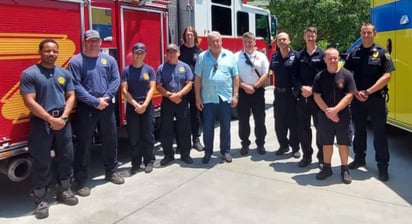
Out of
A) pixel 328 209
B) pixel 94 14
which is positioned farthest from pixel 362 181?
pixel 94 14

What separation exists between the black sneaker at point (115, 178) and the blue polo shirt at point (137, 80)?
0.99m

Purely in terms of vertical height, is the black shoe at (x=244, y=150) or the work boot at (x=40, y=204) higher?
the black shoe at (x=244, y=150)

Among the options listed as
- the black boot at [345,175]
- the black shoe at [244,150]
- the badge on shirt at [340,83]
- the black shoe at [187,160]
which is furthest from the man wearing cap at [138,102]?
the black boot at [345,175]

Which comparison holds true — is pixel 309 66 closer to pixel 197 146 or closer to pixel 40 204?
pixel 197 146

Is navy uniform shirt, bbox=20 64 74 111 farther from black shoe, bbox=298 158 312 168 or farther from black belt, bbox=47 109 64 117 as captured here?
black shoe, bbox=298 158 312 168

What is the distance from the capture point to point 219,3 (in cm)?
883

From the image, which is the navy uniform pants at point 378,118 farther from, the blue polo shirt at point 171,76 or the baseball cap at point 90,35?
the baseball cap at point 90,35

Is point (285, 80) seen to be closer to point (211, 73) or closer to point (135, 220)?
point (211, 73)

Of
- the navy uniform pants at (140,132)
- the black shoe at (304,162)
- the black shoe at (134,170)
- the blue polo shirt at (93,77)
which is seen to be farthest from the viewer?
the black shoe at (304,162)

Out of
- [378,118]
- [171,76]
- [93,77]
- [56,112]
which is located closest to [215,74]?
[171,76]

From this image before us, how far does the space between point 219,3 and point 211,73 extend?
3.00m

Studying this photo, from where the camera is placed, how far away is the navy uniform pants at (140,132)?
231 inches

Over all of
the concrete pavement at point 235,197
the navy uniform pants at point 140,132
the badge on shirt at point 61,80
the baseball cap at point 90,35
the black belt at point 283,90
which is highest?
the baseball cap at point 90,35

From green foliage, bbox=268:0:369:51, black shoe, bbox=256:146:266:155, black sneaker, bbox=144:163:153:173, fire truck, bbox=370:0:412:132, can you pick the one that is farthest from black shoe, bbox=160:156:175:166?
green foliage, bbox=268:0:369:51
